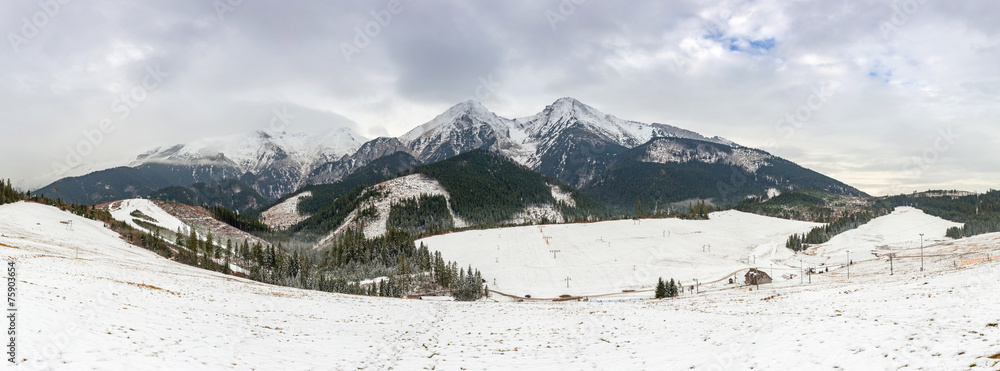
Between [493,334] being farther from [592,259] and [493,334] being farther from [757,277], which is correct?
[592,259]

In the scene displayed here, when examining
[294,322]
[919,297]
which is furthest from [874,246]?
[294,322]

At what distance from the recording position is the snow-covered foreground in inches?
574

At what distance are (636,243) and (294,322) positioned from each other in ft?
580

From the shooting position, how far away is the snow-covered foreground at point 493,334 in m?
14.6

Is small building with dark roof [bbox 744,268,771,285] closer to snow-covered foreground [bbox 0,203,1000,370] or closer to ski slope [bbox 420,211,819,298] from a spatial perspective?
ski slope [bbox 420,211,819,298]

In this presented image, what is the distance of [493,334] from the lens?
89.9ft

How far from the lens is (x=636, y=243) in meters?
186

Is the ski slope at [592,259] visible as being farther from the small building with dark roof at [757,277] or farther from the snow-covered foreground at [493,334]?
the snow-covered foreground at [493,334]

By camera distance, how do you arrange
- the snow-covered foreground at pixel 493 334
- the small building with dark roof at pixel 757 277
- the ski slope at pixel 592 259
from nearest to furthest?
the snow-covered foreground at pixel 493 334 → the small building with dark roof at pixel 757 277 → the ski slope at pixel 592 259

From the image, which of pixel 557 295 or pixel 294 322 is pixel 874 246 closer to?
pixel 557 295

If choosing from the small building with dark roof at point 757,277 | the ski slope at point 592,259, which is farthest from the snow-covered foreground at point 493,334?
the ski slope at point 592,259

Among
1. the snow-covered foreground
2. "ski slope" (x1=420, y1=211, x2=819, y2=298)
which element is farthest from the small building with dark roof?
the snow-covered foreground

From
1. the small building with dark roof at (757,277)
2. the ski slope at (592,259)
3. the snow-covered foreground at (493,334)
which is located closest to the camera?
the snow-covered foreground at (493,334)

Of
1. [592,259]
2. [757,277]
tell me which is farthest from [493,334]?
[592,259]
